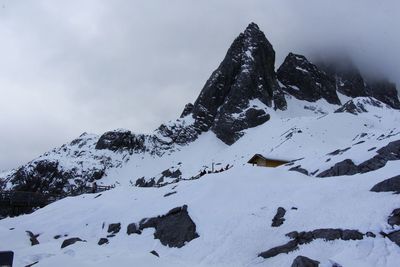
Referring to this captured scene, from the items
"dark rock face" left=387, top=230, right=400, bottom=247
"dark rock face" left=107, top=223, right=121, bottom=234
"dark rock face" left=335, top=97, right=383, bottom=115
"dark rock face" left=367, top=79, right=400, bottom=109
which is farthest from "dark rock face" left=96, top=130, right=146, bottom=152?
"dark rock face" left=367, top=79, right=400, bottom=109

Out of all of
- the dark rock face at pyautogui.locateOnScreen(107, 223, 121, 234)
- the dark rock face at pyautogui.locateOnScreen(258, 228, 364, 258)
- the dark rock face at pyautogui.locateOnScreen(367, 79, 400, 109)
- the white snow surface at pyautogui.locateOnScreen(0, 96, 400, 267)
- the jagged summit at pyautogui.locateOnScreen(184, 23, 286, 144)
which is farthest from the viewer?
the dark rock face at pyautogui.locateOnScreen(367, 79, 400, 109)

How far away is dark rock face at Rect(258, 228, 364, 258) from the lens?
1641 centimetres

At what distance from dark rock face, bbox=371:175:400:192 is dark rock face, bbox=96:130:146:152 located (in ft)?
282

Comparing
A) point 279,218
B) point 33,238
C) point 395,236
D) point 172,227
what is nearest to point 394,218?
point 395,236

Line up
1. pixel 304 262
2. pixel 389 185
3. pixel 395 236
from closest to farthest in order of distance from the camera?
pixel 304 262, pixel 395 236, pixel 389 185

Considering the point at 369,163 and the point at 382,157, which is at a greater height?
the point at 382,157

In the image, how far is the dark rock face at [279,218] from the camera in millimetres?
19906

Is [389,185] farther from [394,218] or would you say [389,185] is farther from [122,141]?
[122,141]

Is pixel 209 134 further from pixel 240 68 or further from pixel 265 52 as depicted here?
pixel 265 52

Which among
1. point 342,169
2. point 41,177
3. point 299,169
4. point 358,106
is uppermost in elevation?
point 358,106

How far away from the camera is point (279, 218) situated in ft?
66.7

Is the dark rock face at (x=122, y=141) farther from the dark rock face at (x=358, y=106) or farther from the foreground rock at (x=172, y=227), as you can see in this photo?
the foreground rock at (x=172, y=227)

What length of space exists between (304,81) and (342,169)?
111216mm

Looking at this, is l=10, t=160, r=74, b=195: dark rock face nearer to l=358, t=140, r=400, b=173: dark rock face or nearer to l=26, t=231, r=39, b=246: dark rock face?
l=26, t=231, r=39, b=246: dark rock face
